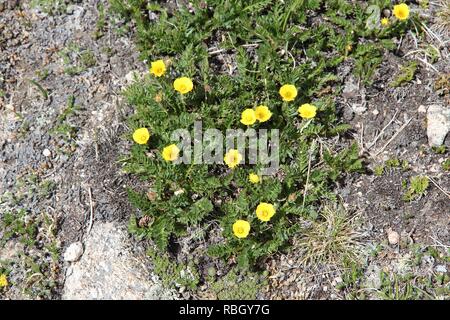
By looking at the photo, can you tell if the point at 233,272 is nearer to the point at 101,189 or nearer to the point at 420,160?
the point at 101,189

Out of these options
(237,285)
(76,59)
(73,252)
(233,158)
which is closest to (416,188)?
(233,158)

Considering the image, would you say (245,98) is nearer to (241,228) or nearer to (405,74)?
(241,228)

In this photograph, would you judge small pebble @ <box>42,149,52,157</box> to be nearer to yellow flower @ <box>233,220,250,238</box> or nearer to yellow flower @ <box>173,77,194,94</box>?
yellow flower @ <box>173,77,194,94</box>

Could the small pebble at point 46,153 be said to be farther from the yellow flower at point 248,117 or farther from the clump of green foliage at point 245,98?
the yellow flower at point 248,117

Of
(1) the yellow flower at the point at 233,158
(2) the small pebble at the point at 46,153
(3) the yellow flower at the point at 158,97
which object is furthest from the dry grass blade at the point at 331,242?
(2) the small pebble at the point at 46,153

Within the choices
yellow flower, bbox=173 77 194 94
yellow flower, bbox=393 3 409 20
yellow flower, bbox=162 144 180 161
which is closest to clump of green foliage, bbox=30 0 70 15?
yellow flower, bbox=173 77 194 94
